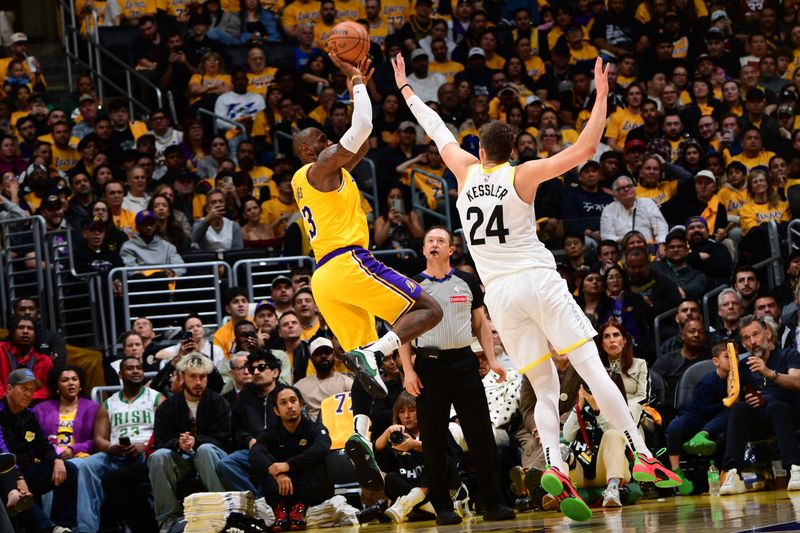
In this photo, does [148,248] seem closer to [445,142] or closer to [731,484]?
[445,142]

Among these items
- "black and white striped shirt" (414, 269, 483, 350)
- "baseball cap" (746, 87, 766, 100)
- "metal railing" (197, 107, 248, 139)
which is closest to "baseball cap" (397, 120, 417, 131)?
"metal railing" (197, 107, 248, 139)

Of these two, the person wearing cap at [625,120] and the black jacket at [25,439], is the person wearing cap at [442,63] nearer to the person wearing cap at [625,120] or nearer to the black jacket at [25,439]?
the person wearing cap at [625,120]

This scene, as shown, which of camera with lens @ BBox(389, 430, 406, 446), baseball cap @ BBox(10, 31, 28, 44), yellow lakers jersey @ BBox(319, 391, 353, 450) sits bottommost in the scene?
camera with lens @ BBox(389, 430, 406, 446)

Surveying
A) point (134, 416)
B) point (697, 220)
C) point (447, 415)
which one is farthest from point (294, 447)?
point (697, 220)

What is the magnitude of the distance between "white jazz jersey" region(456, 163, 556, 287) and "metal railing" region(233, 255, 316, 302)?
22.3 ft

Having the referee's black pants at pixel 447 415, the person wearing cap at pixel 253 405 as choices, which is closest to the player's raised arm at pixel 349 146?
the referee's black pants at pixel 447 415

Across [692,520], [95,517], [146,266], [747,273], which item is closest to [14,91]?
[146,266]

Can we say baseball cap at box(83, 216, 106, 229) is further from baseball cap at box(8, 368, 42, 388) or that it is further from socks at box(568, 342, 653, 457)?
socks at box(568, 342, 653, 457)

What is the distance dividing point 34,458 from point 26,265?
3894mm

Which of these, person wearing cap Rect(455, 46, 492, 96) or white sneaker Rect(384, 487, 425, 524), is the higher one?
person wearing cap Rect(455, 46, 492, 96)

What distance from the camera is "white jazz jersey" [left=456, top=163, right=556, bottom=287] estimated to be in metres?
8.11

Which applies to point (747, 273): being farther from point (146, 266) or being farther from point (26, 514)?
point (26, 514)

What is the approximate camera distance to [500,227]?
26.6ft

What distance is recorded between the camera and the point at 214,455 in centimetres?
1177
